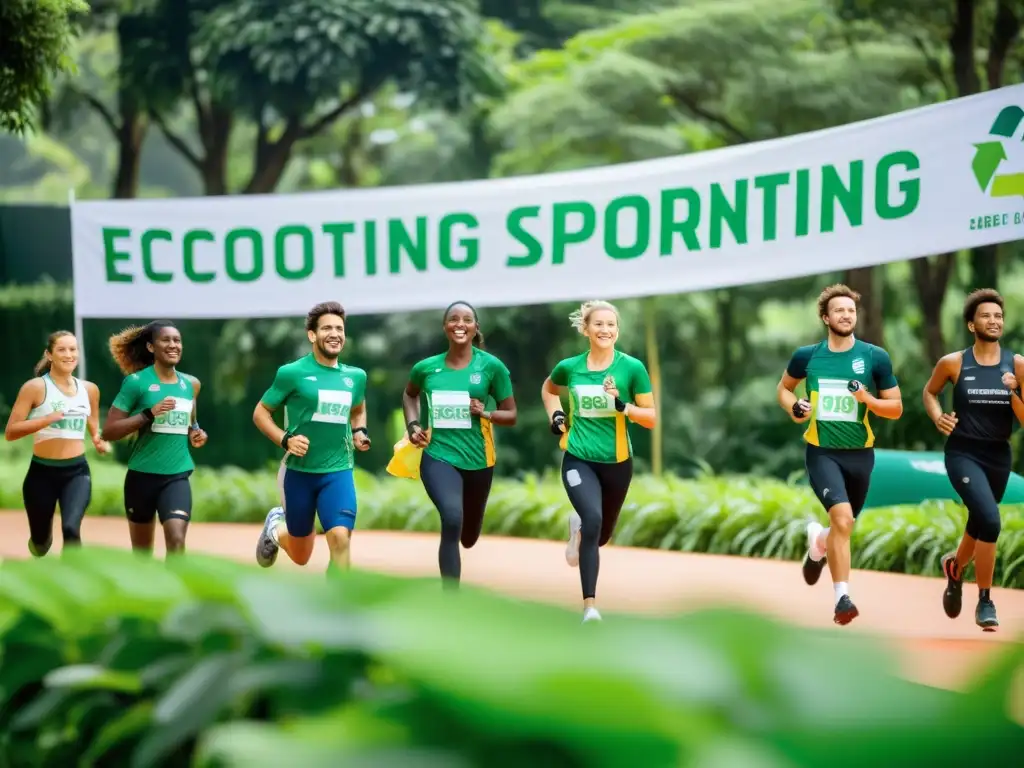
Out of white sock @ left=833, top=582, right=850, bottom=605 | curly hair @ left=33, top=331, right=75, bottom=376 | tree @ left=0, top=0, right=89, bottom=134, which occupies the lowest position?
white sock @ left=833, top=582, right=850, bottom=605

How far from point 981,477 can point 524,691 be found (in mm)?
7425

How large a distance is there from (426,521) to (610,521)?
20.1 ft

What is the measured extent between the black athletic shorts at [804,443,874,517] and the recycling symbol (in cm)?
232

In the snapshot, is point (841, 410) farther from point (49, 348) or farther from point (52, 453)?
point (49, 348)

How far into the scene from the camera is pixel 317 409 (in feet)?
26.3

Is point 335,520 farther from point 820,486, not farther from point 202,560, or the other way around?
point 202,560

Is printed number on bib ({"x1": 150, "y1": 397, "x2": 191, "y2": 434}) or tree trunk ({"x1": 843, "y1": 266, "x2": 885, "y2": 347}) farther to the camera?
tree trunk ({"x1": 843, "y1": 266, "x2": 885, "y2": 347})

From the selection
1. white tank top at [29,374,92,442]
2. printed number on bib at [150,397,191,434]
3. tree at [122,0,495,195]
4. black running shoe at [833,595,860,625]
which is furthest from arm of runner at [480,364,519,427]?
tree at [122,0,495,195]

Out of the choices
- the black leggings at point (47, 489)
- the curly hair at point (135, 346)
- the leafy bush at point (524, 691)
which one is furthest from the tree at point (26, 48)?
the leafy bush at point (524, 691)

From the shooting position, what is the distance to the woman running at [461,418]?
8.30 m

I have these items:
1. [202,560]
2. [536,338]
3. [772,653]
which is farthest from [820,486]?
[536,338]

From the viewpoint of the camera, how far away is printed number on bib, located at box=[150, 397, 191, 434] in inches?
338

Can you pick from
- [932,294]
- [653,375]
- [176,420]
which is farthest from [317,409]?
[932,294]

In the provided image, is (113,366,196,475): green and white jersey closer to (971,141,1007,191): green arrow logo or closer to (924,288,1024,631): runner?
(924,288,1024,631): runner
